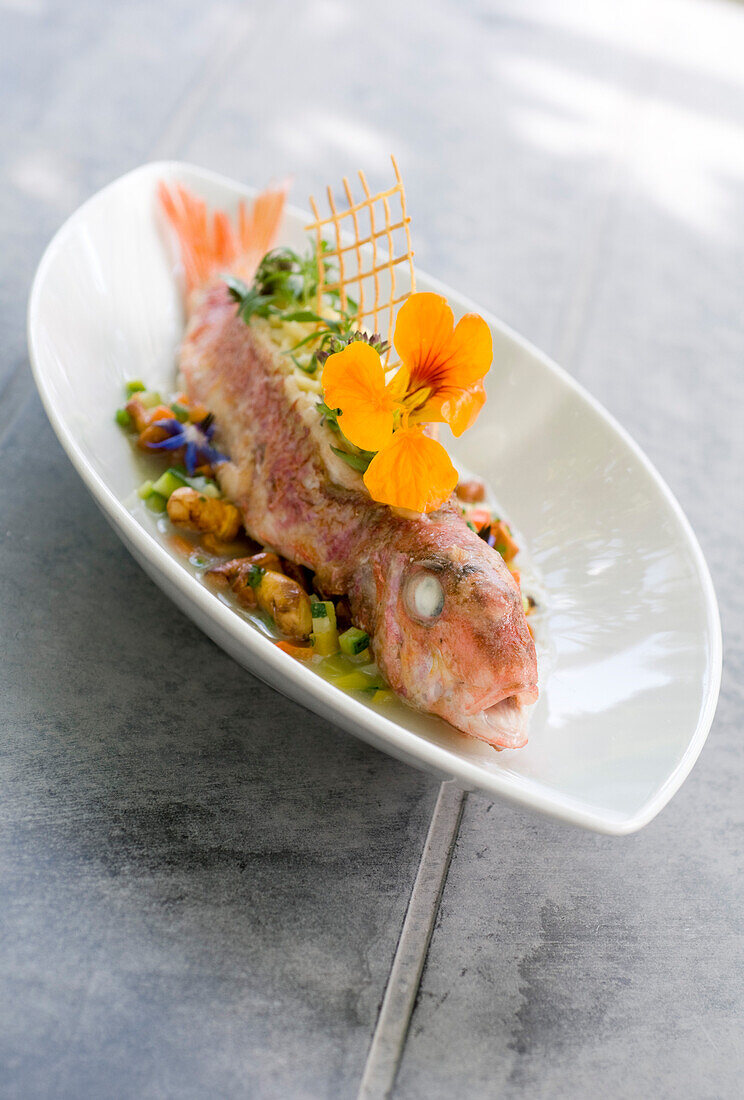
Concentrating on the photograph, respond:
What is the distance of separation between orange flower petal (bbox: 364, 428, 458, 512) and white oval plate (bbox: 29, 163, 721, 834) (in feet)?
1.31

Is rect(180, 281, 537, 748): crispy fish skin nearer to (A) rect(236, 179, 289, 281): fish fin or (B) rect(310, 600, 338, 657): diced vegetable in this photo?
(B) rect(310, 600, 338, 657): diced vegetable

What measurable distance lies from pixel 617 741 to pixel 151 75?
3.37 meters

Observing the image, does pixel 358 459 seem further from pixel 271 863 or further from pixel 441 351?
pixel 271 863

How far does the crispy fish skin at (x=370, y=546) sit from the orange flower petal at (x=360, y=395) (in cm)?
20

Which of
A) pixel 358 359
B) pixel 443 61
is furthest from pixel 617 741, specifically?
pixel 443 61

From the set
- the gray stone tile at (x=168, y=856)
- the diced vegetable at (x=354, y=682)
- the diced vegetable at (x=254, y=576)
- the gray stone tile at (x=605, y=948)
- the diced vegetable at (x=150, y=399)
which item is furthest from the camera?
the diced vegetable at (x=150, y=399)

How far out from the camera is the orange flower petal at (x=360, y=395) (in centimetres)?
192

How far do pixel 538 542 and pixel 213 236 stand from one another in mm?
1322

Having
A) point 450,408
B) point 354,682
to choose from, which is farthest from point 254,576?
point 450,408

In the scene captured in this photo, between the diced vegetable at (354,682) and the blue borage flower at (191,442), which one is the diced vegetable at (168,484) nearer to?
the blue borage flower at (191,442)

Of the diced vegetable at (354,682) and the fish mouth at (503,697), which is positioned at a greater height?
the fish mouth at (503,697)

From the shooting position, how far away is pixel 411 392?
2.00 metres

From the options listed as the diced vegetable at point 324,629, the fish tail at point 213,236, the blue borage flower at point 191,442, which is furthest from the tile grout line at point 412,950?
the fish tail at point 213,236

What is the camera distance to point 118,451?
7.92 feet
